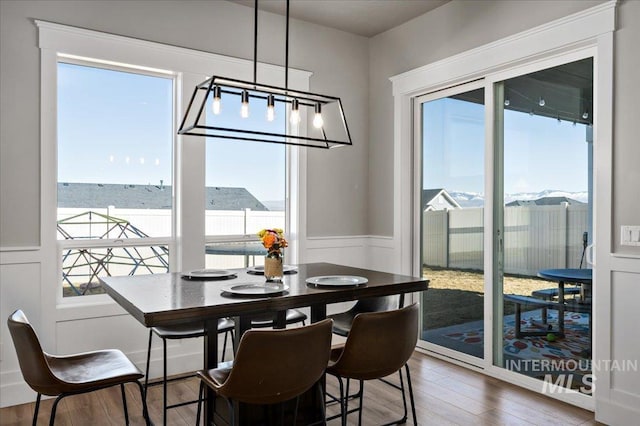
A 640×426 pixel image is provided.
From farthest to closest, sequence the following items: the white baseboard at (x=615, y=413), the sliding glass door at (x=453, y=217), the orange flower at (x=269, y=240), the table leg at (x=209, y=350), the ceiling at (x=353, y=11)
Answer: the ceiling at (x=353, y=11) < the sliding glass door at (x=453, y=217) < the white baseboard at (x=615, y=413) < the orange flower at (x=269, y=240) < the table leg at (x=209, y=350)

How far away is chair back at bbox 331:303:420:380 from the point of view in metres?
2.27

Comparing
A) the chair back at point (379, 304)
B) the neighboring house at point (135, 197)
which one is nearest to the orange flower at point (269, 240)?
the chair back at point (379, 304)

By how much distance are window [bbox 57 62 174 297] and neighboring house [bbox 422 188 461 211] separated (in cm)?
220

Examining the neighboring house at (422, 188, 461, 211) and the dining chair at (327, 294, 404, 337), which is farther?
the neighboring house at (422, 188, 461, 211)

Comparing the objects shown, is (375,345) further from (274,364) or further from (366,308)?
(366,308)

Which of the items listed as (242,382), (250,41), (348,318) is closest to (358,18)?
(250,41)

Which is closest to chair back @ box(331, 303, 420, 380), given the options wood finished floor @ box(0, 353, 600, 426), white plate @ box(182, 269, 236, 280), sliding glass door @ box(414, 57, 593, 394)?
wood finished floor @ box(0, 353, 600, 426)

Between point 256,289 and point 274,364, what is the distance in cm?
51

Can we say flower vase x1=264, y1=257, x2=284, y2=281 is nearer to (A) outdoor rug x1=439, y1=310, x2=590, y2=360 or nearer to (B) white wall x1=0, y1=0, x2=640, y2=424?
(B) white wall x1=0, y1=0, x2=640, y2=424

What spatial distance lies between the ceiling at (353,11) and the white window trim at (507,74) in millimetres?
492

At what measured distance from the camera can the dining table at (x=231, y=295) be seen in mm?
2062

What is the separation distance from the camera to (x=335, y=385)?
3.54m

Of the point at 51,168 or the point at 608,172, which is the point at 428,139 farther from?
the point at 51,168

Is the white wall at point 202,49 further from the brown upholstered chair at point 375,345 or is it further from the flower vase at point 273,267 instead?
the brown upholstered chair at point 375,345
